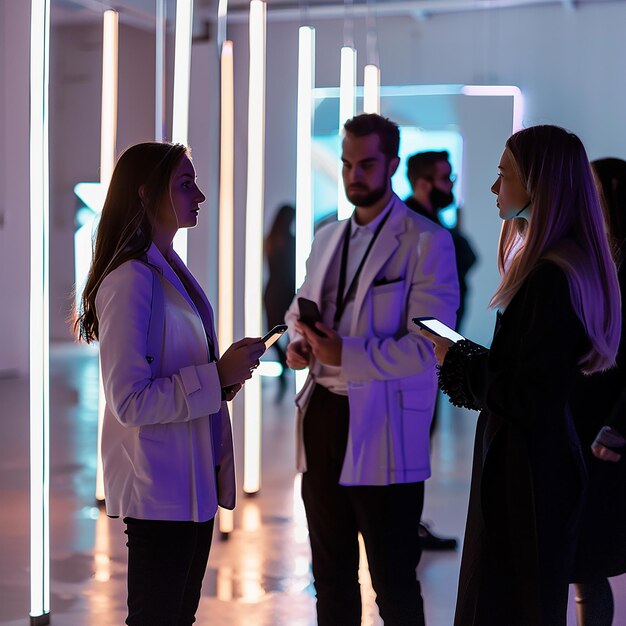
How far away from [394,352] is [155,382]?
86 centimetres

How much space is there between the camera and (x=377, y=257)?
8.93 feet

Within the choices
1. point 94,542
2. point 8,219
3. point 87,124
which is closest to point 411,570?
point 94,542

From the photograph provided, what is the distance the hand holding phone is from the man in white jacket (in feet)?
0.04

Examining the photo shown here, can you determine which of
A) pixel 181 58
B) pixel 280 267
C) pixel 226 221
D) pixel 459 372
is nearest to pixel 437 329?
pixel 459 372

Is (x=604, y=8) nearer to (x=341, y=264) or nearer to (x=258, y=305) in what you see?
(x=258, y=305)

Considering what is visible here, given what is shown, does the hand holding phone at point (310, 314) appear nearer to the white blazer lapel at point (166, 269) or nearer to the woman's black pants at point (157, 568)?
the white blazer lapel at point (166, 269)

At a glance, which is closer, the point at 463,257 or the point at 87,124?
the point at 463,257

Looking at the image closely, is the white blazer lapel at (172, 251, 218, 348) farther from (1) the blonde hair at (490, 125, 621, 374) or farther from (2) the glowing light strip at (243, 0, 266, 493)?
(2) the glowing light strip at (243, 0, 266, 493)

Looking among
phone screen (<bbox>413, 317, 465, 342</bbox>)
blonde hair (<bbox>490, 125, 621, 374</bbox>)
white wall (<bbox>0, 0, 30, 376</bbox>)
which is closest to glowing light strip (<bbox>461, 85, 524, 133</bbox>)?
white wall (<bbox>0, 0, 30, 376</bbox>)

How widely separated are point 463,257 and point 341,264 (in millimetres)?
2453

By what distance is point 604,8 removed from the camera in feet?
31.7

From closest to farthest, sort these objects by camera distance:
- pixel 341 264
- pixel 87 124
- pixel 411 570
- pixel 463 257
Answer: pixel 411 570 < pixel 341 264 < pixel 463 257 < pixel 87 124

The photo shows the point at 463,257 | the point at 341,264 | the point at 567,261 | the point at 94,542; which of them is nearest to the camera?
the point at 567,261

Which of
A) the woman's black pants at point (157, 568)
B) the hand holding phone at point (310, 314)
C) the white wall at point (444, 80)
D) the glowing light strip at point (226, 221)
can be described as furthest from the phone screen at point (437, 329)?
the white wall at point (444, 80)
